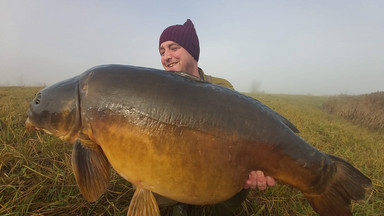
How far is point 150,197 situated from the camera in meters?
1.42

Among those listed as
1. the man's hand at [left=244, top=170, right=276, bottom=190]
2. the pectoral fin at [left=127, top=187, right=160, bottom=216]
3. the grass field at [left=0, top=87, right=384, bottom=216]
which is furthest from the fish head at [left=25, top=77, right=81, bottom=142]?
the man's hand at [left=244, top=170, right=276, bottom=190]

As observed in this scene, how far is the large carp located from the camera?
1.29 m

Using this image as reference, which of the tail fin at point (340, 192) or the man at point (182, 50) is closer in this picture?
the tail fin at point (340, 192)

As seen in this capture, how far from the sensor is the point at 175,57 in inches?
132

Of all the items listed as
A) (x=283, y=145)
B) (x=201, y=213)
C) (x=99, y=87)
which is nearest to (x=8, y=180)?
(x=99, y=87)

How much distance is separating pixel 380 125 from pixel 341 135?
449cm

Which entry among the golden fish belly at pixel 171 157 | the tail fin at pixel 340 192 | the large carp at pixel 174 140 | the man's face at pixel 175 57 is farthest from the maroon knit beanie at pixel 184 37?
the tail fin at pixel 340 192

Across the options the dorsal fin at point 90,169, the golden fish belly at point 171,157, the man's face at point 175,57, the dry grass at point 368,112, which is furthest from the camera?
the dry grass at point 368,112

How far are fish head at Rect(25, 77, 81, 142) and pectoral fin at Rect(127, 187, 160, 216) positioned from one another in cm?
61

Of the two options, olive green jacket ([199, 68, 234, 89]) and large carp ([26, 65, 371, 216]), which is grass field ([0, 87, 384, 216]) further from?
olive green jacket ([199, 68, 234, 89])

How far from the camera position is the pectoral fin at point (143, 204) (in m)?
1.42

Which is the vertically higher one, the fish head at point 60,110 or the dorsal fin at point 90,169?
the fish head at point 60,110

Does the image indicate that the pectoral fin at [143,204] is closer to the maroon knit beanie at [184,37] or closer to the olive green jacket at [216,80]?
the olive green jacket at [216,80]

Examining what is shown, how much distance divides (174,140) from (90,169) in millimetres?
653
